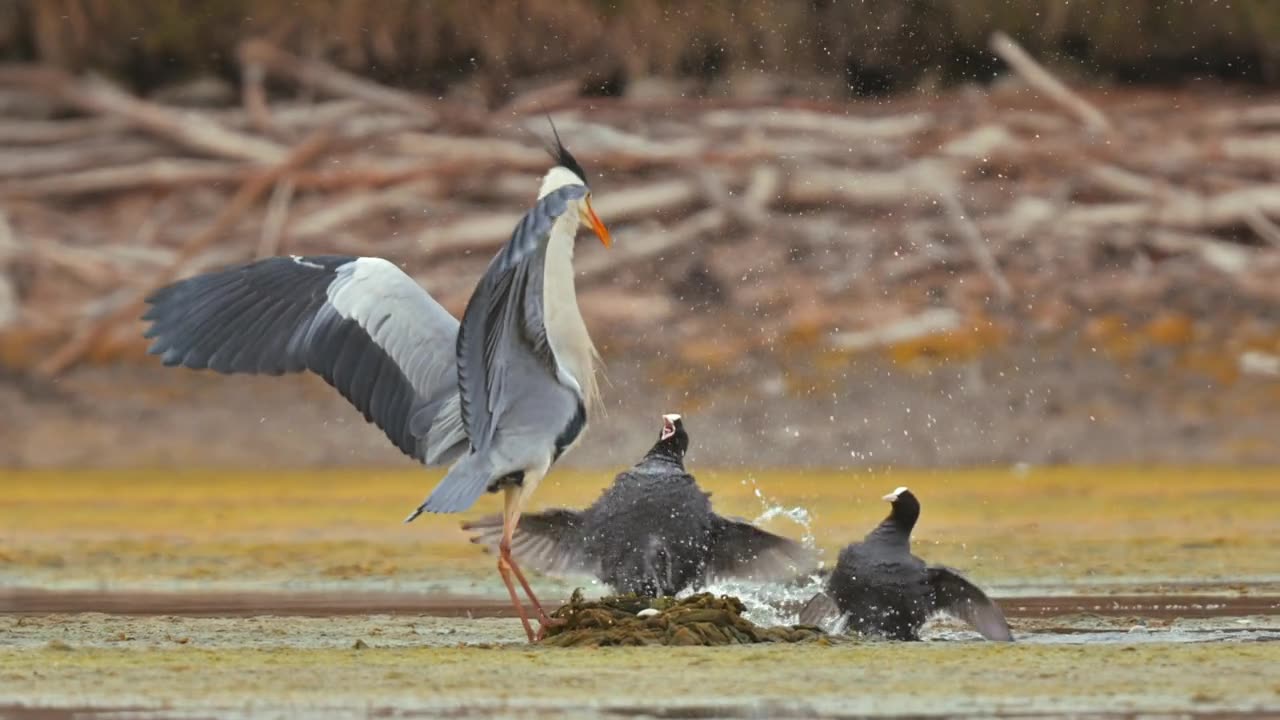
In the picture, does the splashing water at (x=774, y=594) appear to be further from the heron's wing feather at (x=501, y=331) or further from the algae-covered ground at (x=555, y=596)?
the heron's wing feather at (x=501, y=331)

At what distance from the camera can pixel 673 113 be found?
839 inches

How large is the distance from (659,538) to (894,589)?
1.02 m

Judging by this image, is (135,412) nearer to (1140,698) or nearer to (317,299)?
(317,299)

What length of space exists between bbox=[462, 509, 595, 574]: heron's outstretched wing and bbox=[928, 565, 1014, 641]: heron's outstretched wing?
1620mm

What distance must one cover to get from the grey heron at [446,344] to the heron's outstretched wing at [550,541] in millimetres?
611

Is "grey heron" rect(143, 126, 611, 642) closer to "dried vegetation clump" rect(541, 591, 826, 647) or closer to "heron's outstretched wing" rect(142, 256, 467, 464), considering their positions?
"heron's outstretched wing" rect(142, 256, 467, 464)

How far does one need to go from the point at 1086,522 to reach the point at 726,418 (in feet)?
13.4

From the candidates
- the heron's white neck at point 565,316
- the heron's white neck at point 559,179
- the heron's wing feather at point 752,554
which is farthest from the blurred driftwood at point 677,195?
the heron's white neck at point 559,179

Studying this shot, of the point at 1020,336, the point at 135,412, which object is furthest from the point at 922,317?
the point at 135,412

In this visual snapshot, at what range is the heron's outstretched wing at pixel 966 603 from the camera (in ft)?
33.2

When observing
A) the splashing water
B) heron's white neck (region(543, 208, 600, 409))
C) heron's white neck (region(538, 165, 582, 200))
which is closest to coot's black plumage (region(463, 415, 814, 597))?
the splashing water

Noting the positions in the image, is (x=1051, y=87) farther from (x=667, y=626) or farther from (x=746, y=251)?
(x=667, y=626)

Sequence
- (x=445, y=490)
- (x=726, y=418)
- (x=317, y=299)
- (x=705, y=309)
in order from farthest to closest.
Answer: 1. (x=705, y=309)
2. (x=726, y=418)
3. (x=317, y=299)
4. (x=445, y=490)

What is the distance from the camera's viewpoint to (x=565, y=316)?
33.9 ft
